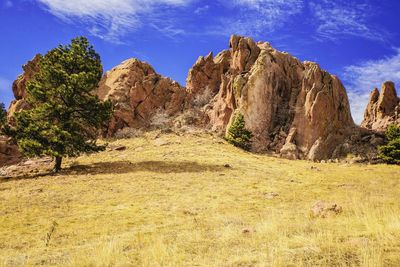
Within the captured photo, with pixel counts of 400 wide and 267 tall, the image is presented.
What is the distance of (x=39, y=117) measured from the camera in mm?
31031

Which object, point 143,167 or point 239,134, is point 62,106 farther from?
point 239,134

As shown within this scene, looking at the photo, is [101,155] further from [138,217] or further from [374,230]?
[374,230]

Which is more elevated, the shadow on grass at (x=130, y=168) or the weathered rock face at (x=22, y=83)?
the weathered rock face at (x=22, y=83)

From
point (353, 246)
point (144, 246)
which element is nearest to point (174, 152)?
point (144, 246)

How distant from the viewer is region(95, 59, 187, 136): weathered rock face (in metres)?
61.7

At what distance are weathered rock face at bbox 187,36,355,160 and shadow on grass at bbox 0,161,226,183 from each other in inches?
914

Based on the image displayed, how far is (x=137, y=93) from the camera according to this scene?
64.8 meters

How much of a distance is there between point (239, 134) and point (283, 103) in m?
14.1

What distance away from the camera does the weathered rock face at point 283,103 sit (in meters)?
54.5

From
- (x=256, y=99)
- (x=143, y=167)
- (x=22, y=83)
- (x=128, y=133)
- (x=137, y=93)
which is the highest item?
(x=22, y=83)

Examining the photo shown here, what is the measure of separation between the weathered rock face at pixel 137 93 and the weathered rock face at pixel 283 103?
27.2ft

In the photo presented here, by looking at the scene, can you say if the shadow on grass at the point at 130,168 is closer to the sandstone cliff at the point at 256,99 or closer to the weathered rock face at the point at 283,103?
the sandstone cliff at the point at 256,99

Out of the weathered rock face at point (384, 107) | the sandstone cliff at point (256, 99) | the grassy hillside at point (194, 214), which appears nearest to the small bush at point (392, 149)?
the grassy hillside at point (194, 214)

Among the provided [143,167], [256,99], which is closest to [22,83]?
[256,99]
